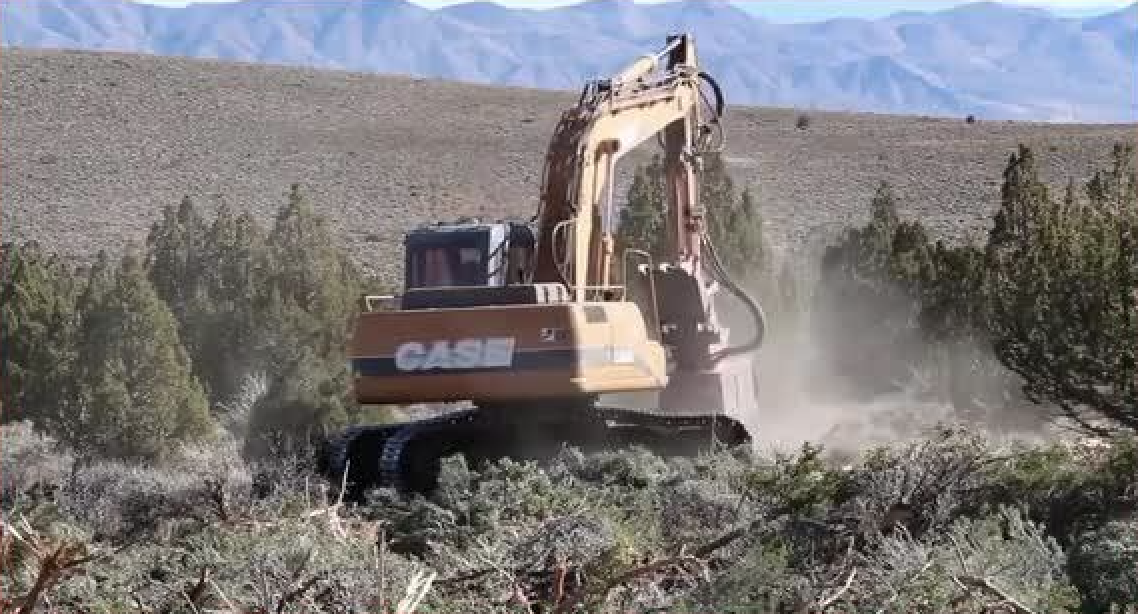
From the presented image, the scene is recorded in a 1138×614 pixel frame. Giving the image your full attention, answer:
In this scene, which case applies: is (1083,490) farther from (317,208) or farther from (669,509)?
(317,208)

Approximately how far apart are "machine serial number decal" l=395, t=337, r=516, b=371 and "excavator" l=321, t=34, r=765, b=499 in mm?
12

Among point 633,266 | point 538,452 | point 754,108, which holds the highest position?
point 754,108

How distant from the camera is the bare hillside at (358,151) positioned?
59.5m

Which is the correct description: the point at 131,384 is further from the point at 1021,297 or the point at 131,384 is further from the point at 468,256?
the point at 1021,297

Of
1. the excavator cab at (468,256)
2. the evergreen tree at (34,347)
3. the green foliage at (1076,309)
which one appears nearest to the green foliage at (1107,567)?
the green foliage at (1076,309)

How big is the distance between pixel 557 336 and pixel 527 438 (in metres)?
1.51

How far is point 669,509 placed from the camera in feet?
34.8

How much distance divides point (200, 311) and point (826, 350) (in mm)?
9028

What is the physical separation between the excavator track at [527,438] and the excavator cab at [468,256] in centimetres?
116

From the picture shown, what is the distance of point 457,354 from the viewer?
14.0 metres

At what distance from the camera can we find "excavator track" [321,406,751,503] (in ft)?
48.5

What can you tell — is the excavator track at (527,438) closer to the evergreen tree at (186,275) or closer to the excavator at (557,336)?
the excavator at (557,336)

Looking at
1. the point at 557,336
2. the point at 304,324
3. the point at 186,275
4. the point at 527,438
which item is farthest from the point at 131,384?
the point at 557,336

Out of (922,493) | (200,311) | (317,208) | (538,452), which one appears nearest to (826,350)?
(200,311)
